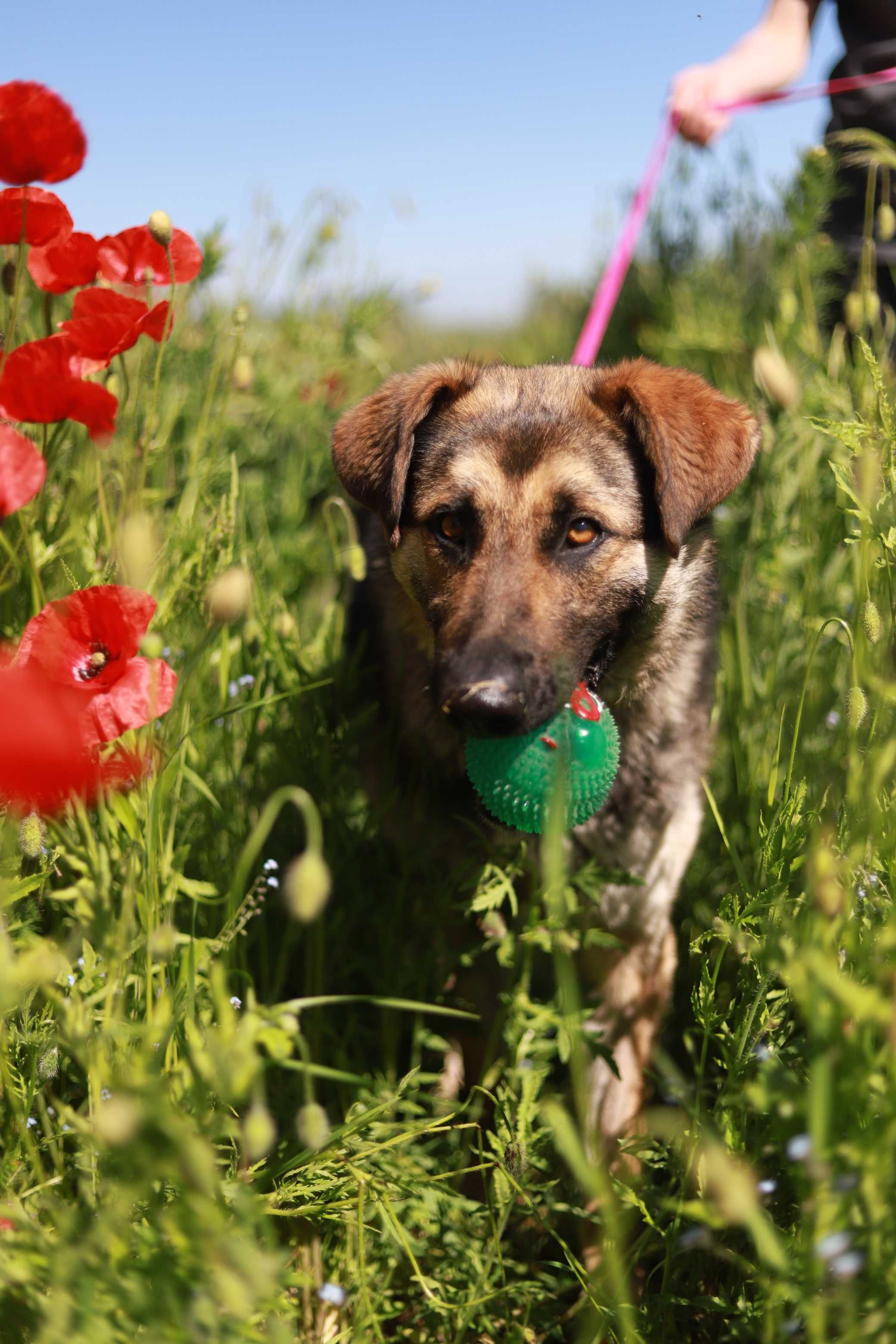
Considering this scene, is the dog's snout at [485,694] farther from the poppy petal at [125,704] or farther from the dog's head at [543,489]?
the poppy petal at [125,704]

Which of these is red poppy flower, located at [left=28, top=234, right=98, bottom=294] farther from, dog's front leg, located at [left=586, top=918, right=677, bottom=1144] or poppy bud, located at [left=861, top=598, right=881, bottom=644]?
dog's front leg, located at [left=586, top=918, right=677, bottom=1144]

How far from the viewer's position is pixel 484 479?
2.43m

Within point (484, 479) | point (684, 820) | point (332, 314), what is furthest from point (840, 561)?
point (332, 314)

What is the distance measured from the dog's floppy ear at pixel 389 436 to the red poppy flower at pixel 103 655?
0.95m

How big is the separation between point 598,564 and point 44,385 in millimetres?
1260

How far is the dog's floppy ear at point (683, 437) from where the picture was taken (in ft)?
7.54

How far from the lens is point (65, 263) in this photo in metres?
2.02

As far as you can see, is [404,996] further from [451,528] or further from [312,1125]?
[312,1125]

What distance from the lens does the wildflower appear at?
1797 millimetres

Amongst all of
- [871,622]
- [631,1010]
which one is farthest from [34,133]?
[631,1010]

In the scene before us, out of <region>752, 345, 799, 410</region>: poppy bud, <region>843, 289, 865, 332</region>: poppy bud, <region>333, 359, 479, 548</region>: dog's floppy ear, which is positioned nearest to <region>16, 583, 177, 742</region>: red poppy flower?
<region>333, 359, 479, 548</region>: dog's floppy ear

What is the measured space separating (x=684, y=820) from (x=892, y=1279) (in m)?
1.61

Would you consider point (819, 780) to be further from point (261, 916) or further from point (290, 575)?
point (290, 575)

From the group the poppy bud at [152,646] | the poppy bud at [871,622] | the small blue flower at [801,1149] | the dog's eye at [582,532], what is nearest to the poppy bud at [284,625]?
the dog's eye at [582,532]
